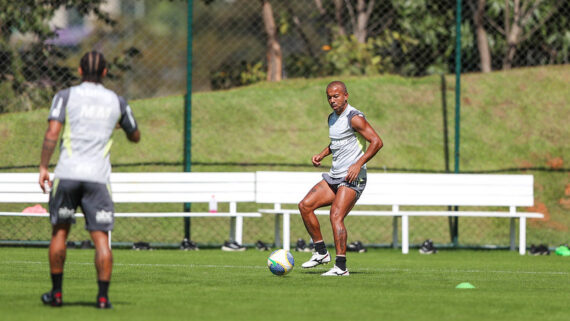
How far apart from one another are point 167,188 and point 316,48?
8.22 m

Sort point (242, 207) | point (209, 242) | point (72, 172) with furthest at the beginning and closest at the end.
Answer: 1. point (242, 207)
2. point (209, 242)
3. point (72, 172)

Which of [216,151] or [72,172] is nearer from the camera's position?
[72,172]

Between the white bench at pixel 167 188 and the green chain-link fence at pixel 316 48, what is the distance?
1.33 metres

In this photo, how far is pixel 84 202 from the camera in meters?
6.62

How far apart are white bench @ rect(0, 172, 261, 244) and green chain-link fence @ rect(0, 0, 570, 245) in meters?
1.33

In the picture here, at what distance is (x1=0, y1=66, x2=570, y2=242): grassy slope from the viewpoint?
17234 mm

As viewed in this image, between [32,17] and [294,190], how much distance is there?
20.9 feet

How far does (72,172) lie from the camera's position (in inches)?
257

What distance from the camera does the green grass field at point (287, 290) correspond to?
6723 millimetres

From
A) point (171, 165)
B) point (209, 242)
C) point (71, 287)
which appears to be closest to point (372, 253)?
point (209, 242)

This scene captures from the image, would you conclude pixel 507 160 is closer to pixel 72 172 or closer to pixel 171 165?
pixel 171 165

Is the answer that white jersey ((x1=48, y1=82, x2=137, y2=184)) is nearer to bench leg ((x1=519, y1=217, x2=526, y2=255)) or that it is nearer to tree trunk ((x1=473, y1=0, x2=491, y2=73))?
bench leg ((x1=519, y1=217, x2=526, y2=255))

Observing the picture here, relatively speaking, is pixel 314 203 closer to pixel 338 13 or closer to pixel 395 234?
pixel 395 234

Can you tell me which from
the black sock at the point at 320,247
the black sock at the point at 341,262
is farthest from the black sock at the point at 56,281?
the black sock at the point at 320,247
